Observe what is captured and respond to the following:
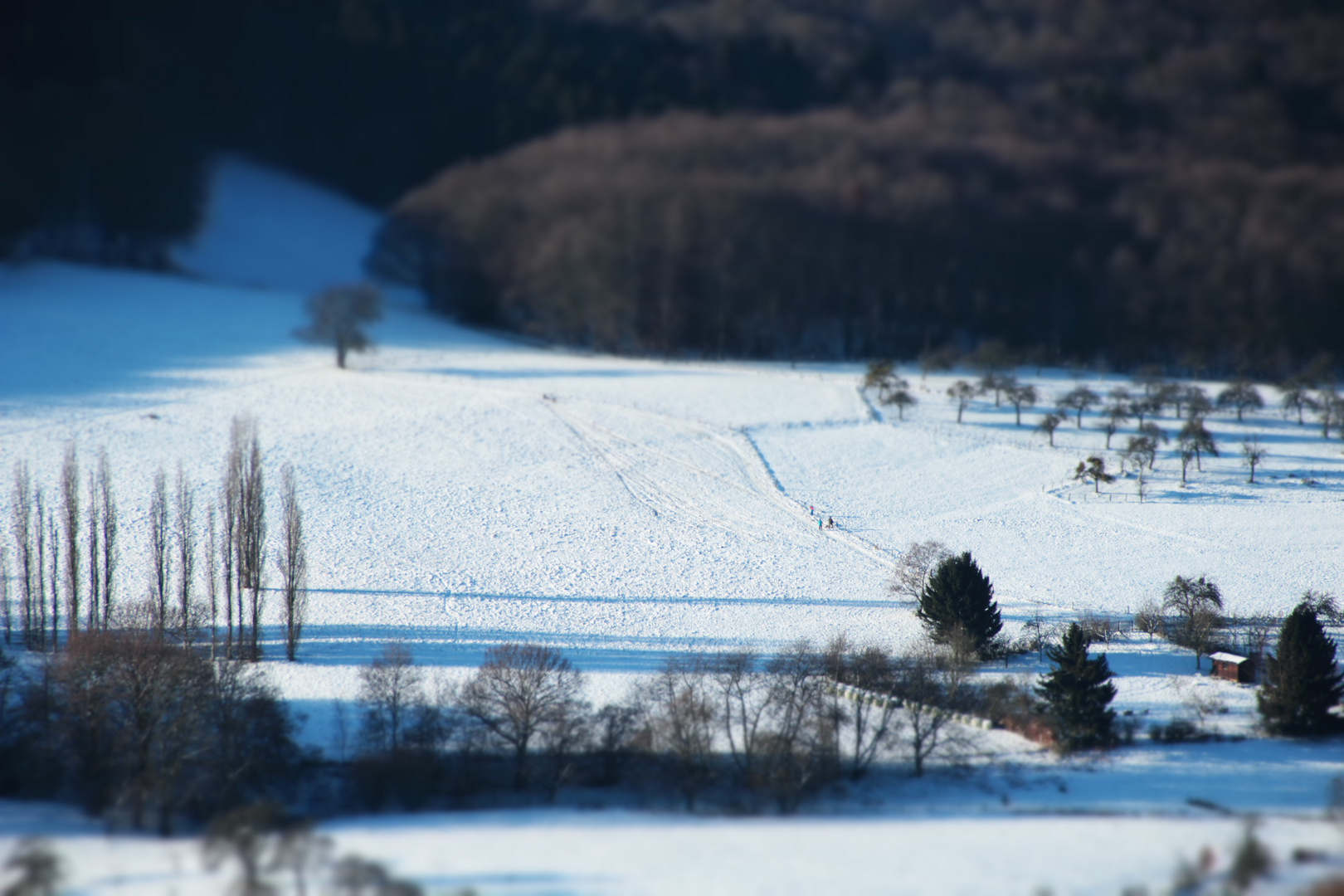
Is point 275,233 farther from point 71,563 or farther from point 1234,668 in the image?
point 1234,668

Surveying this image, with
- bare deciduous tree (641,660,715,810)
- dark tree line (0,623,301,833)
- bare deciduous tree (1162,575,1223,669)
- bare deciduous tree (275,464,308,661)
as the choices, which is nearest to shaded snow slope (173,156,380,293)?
bare deciduous tree (275,464,308,661)

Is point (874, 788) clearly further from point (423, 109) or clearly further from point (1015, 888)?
point (423, 109)

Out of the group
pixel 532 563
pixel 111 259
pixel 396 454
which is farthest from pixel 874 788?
pixel 111 259

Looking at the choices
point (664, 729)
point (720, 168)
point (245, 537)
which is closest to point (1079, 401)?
point (664, 729)

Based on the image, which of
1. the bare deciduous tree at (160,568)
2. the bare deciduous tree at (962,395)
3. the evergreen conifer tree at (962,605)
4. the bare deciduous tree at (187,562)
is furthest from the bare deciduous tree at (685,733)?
the bare deciduous tree at (962,395)

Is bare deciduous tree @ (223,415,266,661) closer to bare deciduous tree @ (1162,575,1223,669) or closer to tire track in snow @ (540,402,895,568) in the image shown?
tire track in snow @ (540,402,895,568)

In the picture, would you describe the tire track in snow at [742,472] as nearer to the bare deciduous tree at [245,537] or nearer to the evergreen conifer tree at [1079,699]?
the evergreen conifer tree at [1079,699]
